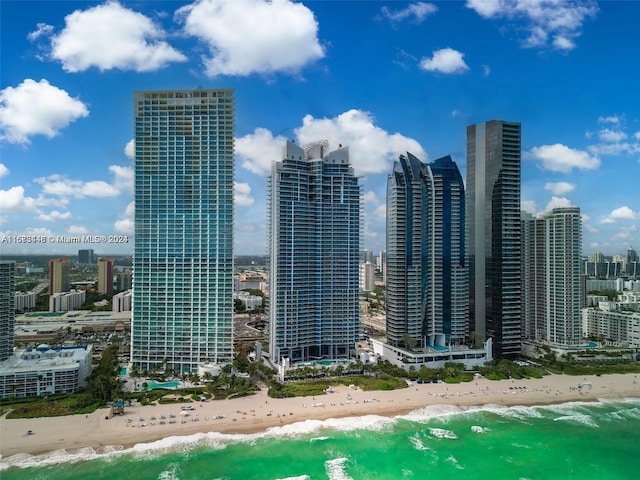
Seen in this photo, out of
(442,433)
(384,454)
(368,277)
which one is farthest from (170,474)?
(368,277)

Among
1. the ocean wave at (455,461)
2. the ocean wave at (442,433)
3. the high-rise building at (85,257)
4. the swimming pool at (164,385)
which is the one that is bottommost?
the ocean wave at (455,461)

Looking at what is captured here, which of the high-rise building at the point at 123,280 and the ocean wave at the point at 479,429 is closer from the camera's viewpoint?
the ocean wave at the point at 479,429

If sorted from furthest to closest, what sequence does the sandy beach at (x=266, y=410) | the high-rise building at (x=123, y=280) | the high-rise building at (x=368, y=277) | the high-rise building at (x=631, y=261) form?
1. the high-rise building at (x=368, y=277)
2. the high-rise building at (x=631, y=261)
3. the high-rise building at (x=123, y=280)
4. the sandy beach at (x=266, y=410)

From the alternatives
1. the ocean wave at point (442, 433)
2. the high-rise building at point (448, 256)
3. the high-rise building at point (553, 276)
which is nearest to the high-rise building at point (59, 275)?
the high-rise building at point (448, 256)

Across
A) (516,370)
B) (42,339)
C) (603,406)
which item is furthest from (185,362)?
(603,406)

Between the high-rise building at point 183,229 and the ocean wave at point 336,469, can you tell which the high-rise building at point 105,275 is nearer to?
the high-rise building at point 183,229
